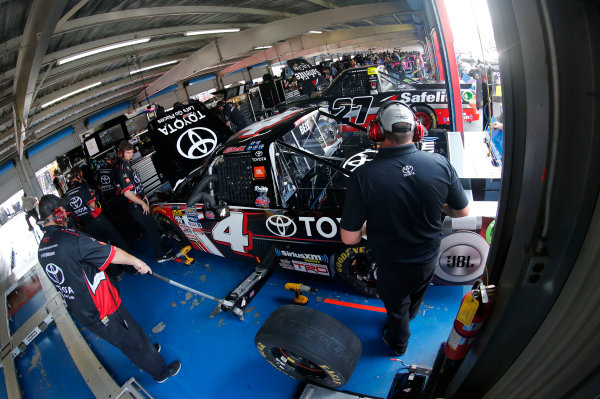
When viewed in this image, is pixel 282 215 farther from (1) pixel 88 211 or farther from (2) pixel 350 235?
(1) pixel 88 211

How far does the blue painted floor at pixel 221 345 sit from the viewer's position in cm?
249

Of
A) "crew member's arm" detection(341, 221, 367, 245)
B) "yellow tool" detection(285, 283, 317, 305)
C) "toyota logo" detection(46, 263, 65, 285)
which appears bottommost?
"yellow tool" detection(285, 283, 317, 305)

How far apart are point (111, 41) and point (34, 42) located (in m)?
3.41

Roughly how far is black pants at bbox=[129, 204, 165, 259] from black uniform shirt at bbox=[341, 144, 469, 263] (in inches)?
139

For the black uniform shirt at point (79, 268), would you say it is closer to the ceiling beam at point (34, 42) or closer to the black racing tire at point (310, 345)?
the black racing tire at point (310, 345)

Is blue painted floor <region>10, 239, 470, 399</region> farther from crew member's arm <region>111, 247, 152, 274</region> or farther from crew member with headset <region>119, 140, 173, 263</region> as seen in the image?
crew member's arm <region>111, 247, 152, 274</region>

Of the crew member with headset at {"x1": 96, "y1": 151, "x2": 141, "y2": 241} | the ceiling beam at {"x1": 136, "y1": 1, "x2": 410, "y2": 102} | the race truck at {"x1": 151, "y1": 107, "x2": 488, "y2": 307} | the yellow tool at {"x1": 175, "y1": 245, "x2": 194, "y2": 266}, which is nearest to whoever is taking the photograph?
the race truck at {"x1": 151, "y1": 107, "x2": 488, "y2": 307}

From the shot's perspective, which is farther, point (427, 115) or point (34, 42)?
point (427, 115)

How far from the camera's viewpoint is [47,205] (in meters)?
2.32

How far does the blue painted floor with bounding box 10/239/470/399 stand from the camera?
2494 millimetres

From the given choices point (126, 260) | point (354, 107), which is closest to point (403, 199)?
point (126, 260)

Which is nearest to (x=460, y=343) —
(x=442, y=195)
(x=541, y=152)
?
(x=442, y=195)

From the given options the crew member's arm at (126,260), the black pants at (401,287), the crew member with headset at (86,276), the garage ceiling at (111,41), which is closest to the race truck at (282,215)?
the black pants at (401,287)

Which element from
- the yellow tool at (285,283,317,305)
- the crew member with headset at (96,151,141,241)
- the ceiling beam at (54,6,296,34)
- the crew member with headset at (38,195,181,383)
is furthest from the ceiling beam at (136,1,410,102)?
the crew member with headset at (38,195,181,383)
